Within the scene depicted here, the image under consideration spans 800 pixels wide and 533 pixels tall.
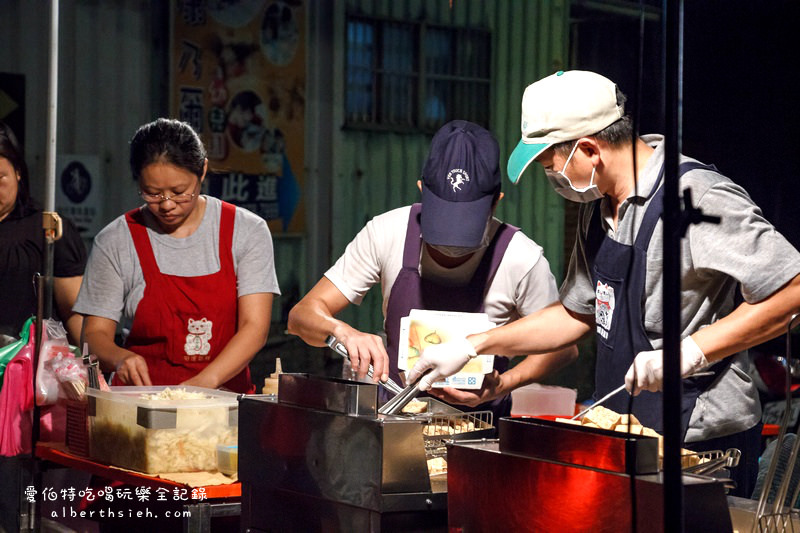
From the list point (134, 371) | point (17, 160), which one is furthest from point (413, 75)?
point (134, 371)

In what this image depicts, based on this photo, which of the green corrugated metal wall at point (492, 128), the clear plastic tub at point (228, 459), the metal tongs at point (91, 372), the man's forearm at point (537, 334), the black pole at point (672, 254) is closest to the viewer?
the black pole at point (672, 254)

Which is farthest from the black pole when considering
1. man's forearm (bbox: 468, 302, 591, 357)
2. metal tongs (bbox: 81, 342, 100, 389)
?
metal tongs (bbox: 81, 342, 100, 389)

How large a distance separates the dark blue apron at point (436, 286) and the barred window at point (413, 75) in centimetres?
249

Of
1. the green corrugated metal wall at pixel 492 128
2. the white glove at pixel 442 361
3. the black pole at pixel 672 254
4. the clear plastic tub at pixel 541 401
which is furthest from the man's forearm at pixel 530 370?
the green corrugated metal wall at pixel 492 128

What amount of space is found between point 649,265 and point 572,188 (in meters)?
0.22

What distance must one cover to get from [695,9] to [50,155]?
1.85 metres

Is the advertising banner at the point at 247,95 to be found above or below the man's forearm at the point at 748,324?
above

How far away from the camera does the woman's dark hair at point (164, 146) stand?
2.57 m

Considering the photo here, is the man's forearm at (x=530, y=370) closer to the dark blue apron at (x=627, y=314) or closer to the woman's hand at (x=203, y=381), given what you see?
the dark blue apron at (x=627, y=314)

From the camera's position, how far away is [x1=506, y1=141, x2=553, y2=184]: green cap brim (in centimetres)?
205

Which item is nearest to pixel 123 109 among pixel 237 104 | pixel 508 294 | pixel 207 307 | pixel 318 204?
pixel 237 104

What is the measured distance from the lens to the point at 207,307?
2.75 m

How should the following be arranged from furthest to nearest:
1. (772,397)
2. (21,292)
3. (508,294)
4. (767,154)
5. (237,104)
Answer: (237,104), (772,397), (21,292), (767,154), (508,294)

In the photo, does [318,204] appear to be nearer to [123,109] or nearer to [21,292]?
[123,109]
